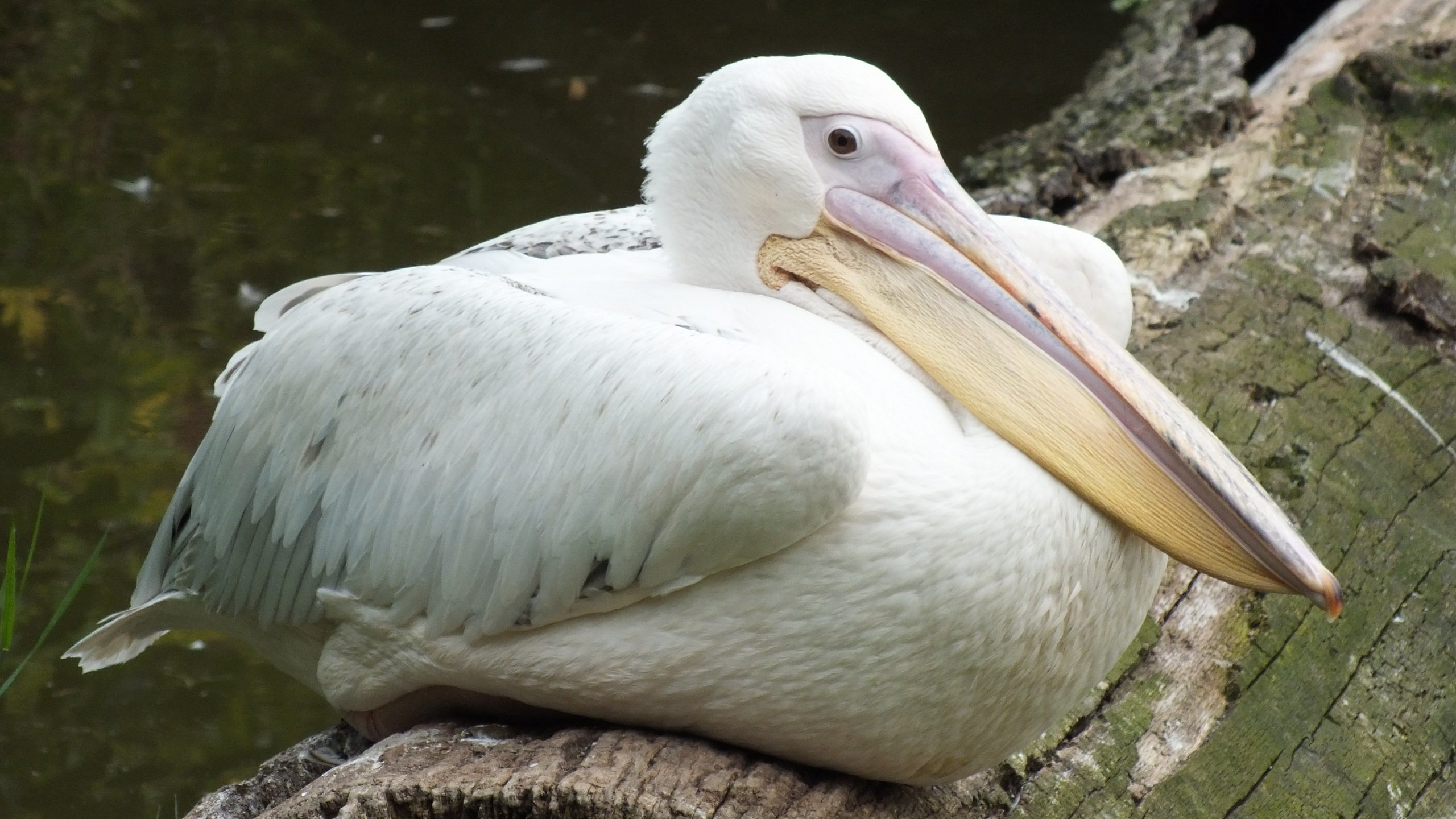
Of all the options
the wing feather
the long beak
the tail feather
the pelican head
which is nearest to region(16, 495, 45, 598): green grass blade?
the tail feather

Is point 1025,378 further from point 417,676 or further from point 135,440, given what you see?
point 135,440

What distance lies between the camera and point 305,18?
7.79m

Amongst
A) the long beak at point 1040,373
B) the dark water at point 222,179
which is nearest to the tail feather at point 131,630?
the dark water at point 222,179

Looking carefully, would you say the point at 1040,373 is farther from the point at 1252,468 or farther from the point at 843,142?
the point at 1252,468

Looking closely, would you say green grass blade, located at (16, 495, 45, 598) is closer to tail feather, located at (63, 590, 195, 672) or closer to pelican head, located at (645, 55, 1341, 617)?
tail feather, located at (63, 590, 195, 672)

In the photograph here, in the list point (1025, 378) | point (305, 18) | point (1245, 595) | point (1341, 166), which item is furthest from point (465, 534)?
point (305, 18)

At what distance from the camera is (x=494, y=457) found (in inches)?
83.6

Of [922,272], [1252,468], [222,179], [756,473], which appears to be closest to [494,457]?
[756,473]

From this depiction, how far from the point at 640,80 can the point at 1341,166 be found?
4283mm

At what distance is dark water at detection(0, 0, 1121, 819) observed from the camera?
398 cm

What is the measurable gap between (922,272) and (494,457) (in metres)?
0.72

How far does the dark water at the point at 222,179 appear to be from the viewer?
3.98 m

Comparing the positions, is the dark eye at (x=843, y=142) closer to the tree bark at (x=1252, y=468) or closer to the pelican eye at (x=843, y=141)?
the pelican eye at (x=843, y=141)

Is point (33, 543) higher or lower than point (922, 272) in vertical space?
lower
